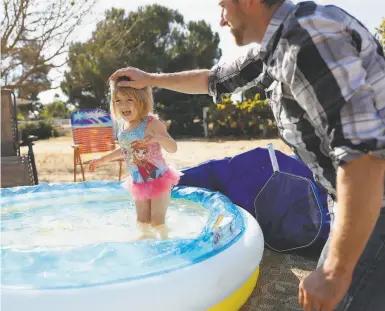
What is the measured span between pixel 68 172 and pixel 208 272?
698cm

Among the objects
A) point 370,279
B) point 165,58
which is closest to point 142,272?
point 370,279

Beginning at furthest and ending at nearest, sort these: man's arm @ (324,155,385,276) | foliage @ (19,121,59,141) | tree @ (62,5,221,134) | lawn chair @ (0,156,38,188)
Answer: foliage @ (19,121,59,141) → tree @ (62,5,221,134) → lawn chair @ (0,156,38,188) → man's arm @ (324,155,385,276)

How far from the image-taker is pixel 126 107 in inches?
128

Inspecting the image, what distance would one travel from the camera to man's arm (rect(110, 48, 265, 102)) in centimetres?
177

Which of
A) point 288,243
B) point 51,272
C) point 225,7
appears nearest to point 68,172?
point 288,243

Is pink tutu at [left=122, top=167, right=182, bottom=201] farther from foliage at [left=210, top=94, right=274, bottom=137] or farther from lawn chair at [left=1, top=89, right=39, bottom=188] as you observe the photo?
foliage at [left=210, top=94, right=274, bottom=137]

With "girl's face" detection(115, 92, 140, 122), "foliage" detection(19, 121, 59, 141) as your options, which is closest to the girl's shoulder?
"girl's face" detection(115, 92, 140, 122)

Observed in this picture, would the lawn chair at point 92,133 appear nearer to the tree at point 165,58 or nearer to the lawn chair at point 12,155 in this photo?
the lawn chair at point 12,155

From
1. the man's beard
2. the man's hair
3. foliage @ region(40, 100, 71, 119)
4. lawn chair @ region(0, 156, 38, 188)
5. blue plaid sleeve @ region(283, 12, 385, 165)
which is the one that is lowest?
lawn chair @ region(0, 156, 38, 188)

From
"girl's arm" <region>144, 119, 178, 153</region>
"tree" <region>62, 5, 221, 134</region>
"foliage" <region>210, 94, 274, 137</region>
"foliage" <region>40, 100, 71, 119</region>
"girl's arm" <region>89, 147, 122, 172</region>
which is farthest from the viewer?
"foliage" <region>40, 100, 71, 119</region>

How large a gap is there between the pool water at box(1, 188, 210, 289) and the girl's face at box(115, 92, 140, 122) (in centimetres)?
87

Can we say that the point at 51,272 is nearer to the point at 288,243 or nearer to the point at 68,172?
the point at 288,243

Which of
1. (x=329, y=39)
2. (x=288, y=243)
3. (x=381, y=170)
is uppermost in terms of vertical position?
(x=329, y=39)

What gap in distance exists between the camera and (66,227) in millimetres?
3484
